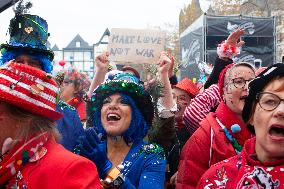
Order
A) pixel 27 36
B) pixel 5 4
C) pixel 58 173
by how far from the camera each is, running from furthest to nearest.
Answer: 1. pixel 27 36
2. pixel 5 4
3. pixel 58 173

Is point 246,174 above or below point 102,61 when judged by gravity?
below

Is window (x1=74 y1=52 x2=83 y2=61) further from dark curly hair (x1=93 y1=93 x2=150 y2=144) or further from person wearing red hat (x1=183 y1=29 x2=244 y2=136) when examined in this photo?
dark curly hair (x1=93 y1=93 x2=150 y2=144)

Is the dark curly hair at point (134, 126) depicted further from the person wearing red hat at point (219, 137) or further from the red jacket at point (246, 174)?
the red jacket at point (246, 174)

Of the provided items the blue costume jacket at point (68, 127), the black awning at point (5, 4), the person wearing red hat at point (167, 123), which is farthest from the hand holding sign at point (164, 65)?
the black awning at point (5, 4)

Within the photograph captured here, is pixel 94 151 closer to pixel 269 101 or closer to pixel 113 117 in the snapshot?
pixel 113 117

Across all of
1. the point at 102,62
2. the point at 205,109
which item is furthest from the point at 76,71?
the point at 205,109

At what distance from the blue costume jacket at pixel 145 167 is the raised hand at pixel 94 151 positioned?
0.51ft

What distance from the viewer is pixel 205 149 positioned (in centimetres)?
328

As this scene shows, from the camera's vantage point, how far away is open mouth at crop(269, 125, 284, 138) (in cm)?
226

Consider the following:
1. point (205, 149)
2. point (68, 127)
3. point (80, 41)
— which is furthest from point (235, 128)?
point (80, 41)

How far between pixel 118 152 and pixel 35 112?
131 centimetres

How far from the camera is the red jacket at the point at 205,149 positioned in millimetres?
3252

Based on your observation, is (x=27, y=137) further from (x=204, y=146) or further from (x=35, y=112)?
(x=204, y=146)

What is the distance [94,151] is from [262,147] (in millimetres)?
1047
